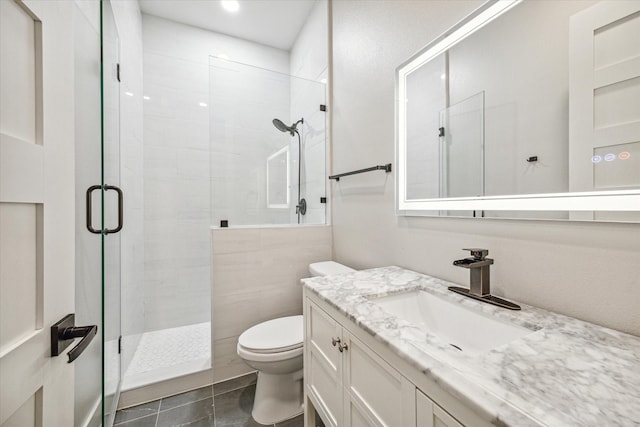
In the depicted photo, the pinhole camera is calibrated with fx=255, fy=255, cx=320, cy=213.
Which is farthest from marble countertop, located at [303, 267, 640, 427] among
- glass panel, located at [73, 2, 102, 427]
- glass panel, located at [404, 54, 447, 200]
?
Result: glass panel, located at [73, 2, 102, 427]

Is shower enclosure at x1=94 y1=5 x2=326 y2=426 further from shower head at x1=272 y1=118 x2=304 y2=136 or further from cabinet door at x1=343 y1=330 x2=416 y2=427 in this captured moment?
cabinet door at x1=343 y1=330 x2=416 y2=427

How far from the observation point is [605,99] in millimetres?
712

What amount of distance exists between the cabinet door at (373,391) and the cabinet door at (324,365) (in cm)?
6

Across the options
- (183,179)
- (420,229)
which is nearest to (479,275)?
(420,229)

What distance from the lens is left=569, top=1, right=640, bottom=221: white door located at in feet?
2.18

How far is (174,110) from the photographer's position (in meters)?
2.49

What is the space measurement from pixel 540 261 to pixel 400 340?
578 mm

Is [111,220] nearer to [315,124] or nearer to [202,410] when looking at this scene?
[202,410]

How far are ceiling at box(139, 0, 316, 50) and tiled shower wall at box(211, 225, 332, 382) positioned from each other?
6.77ft

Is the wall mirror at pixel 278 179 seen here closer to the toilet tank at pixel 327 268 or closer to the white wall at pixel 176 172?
the toilet tank at pixel 327 268

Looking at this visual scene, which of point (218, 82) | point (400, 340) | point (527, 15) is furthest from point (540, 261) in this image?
point (218, 82)

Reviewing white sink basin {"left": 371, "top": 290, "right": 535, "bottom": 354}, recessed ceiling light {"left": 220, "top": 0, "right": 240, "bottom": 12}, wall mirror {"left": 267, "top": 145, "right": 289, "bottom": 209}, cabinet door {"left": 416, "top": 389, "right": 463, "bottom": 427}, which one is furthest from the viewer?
recessed ceiling light {"left": 220, "top": 0, "right": 240, "bottom": 12}

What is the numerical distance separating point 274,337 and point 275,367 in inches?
6.3

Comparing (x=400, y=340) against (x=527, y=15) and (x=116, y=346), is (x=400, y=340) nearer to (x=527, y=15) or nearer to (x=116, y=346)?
(x=527, y=15)
